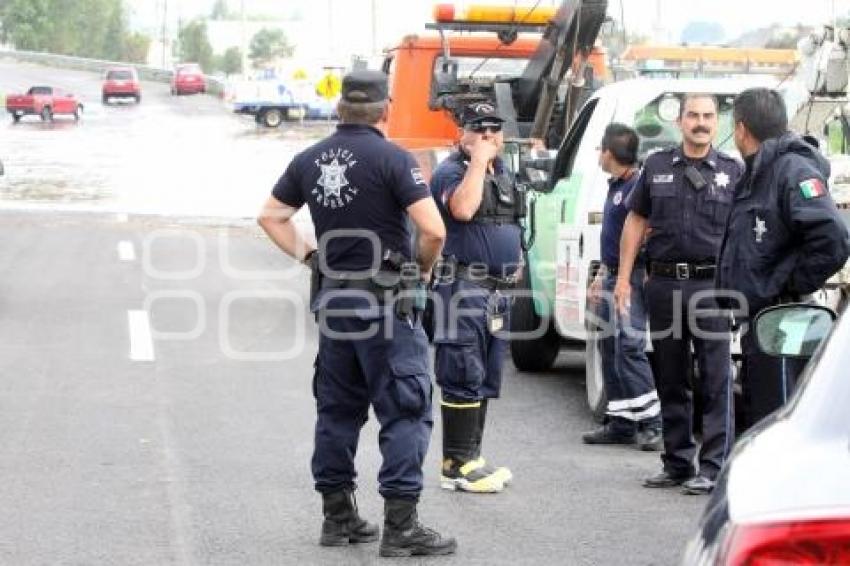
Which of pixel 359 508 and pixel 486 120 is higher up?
pixel 486 120

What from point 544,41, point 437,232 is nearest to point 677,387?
point 437,232

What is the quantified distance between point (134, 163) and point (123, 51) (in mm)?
97588

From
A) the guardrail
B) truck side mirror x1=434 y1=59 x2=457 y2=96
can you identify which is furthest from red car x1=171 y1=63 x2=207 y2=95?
truck side mirror x1=434 y1=59 x2=457 y2=96

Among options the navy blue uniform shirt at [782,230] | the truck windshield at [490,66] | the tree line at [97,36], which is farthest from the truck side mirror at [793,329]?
the tree line at [97,36]

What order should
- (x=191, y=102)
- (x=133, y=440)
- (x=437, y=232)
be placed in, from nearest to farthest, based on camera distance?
(x=437, y=232) < (x=133, y=440) < (x=191, y=102)

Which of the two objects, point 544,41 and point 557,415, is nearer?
point 557,415

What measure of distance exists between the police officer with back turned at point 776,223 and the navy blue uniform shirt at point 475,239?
115 centimetres

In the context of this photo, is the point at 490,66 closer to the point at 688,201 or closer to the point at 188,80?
the point at 688,201

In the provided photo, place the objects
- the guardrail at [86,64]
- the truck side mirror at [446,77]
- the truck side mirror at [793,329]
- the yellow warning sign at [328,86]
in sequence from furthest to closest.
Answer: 1. the guardrail at [86,64]
2. the yellow warning sign at [328,86]
3. the truck side mirror at [446,77]
4. the truck side mirror at [793,329]

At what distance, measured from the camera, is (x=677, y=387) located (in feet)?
26.5

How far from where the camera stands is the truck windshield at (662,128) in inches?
402

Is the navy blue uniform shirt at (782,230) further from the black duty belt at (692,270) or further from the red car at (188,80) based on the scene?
the red car at (188,80)

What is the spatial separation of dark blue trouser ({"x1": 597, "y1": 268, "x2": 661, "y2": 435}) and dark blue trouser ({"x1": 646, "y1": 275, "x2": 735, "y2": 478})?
0.87 m

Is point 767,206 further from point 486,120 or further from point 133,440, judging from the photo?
point 133,440
